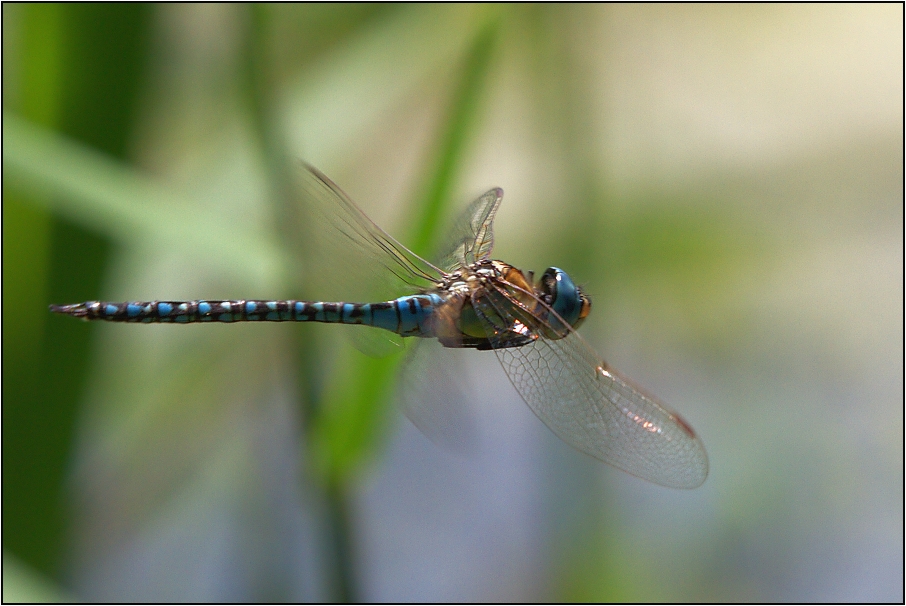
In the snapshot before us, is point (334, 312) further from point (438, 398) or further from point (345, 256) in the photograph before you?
point (438, 398)

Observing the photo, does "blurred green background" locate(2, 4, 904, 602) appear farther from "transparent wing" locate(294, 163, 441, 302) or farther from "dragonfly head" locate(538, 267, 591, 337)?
"dragonfly head" locate(538, 267, 591, 337)

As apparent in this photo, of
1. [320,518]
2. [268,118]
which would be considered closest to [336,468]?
[320,518]

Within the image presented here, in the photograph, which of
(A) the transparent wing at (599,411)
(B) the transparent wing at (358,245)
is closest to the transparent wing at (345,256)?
(B) the transparent wing at (358,245)

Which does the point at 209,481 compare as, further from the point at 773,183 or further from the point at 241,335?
the point at 773,183

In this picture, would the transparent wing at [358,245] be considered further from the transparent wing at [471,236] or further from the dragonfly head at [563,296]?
the dragonfly head at [563,296]

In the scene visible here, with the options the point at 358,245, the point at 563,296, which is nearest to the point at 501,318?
the point at 563,296

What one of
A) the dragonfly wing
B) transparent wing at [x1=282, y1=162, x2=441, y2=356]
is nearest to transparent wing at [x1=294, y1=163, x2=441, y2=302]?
transparent wing at [x1=282, y1=162, x2=441, y2=356]
